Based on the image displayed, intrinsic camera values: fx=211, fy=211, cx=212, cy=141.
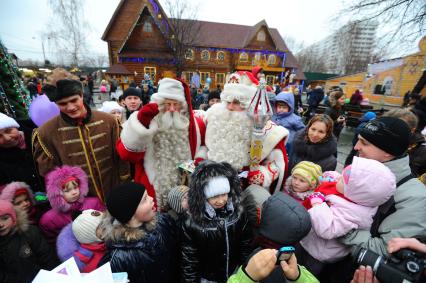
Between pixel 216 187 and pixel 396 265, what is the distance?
3.84 feet

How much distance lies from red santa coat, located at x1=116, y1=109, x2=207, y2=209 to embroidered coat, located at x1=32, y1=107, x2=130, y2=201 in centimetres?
29

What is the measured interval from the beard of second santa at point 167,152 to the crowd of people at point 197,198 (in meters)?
0.01

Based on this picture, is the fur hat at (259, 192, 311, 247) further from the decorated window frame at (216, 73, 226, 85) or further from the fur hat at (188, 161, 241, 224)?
the decorated window frame at (216, 73, 226, 85)

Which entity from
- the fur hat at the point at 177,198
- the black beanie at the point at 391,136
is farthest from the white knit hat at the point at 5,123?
the black beanie at the point at 391,136

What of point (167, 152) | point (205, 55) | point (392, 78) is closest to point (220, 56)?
point (205, 55)

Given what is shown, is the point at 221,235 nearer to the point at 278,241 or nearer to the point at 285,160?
the point at 278,241

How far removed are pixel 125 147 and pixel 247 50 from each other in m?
25.2

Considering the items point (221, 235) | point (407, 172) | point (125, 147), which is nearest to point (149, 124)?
point (125, 147)

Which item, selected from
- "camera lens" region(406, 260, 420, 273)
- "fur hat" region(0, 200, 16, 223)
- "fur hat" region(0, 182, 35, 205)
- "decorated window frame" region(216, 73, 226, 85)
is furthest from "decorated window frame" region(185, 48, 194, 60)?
"camera lens" region(406, 260, 420, 273)

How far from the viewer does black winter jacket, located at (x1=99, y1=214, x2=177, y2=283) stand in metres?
1.51

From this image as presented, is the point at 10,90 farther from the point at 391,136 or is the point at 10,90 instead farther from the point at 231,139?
the point at 391,136

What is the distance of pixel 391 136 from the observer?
1644 millimetres

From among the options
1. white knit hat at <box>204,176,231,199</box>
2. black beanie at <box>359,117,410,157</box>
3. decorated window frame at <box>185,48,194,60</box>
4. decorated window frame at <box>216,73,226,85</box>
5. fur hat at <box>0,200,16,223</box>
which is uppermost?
decorated window frame at <box>185,48,194,60</box>

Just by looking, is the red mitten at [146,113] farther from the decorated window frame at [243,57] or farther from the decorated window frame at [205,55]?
the decorated window frame at [243,57]
